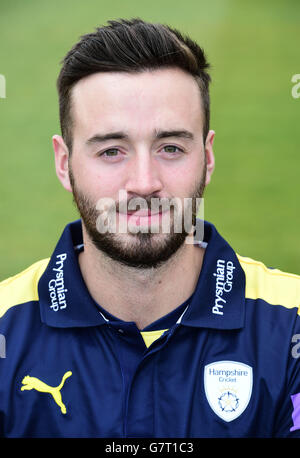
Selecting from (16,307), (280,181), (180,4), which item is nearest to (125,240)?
(16,307)

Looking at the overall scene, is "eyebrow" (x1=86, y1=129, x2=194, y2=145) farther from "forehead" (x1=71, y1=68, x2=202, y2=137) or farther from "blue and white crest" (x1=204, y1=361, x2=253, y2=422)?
"blue and white crest" (x1=204, y1=361, x2=253, y2=422)

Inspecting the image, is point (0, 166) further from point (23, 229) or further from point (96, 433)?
point (96, 433)

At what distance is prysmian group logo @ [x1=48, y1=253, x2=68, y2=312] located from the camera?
6.34 ft

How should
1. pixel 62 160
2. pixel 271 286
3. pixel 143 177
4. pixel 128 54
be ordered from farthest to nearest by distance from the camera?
pixel 62 160 < pixel 271 286 < pixel 128 54 < pixel 143 177

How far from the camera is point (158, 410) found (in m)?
1.77

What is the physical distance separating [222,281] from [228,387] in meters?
0.35

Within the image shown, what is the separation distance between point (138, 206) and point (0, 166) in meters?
4.93

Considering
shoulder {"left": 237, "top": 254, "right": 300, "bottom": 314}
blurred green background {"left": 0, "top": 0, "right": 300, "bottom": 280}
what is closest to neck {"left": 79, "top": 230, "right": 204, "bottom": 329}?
shoulder {"left": 237, "top": 254, "right": 300, "bottom": 314}

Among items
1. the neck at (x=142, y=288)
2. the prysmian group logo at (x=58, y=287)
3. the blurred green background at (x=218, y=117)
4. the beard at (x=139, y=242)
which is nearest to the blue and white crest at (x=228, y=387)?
the neck at (x=142, y=288)

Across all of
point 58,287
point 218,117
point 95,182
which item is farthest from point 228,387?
point 218,117

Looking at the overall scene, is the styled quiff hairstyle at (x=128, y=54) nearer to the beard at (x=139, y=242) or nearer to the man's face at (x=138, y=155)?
the man's face at (x=138, y=155)

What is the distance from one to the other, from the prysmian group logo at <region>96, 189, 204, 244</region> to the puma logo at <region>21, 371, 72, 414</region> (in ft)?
1.61

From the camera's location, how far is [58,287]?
198 cm

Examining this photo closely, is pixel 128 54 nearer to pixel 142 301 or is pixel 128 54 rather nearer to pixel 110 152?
pixel 110 152
